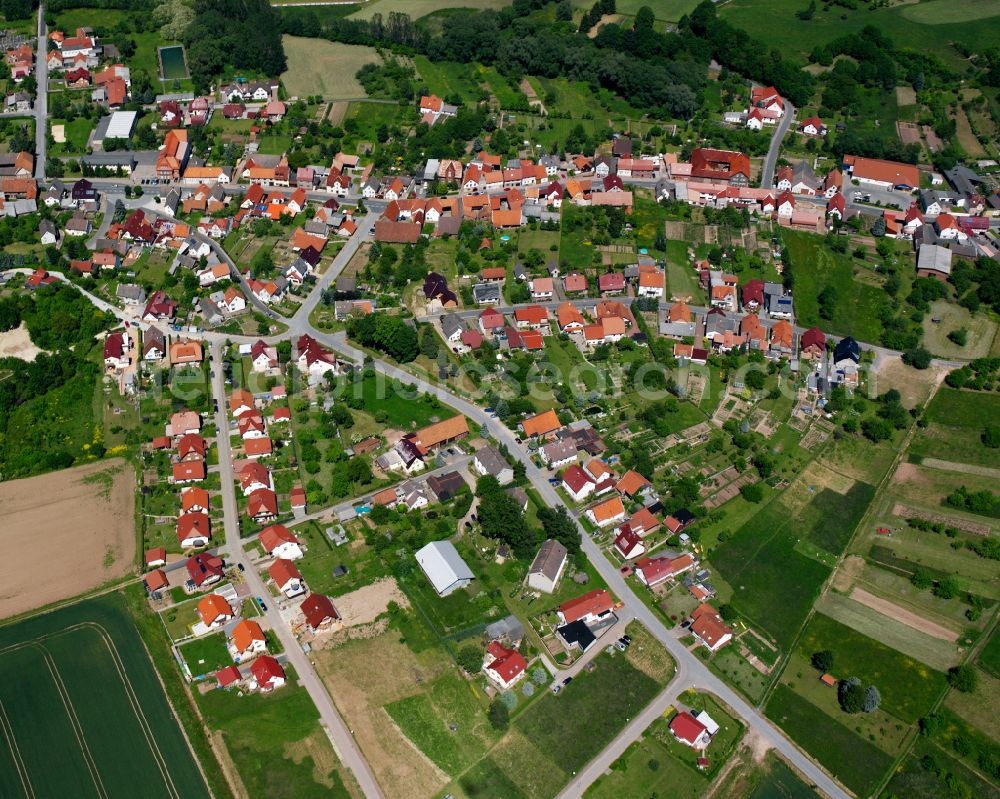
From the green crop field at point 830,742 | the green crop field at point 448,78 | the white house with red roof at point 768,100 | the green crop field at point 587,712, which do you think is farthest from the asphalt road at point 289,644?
the white house with red roof at point 768,100

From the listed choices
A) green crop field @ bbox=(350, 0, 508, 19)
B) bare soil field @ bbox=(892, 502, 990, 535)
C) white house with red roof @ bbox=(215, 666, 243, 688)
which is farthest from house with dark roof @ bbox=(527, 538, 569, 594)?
green crop field @ bbox=(350, 0, 508, 19)

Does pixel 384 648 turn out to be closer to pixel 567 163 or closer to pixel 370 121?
pixel 567 163

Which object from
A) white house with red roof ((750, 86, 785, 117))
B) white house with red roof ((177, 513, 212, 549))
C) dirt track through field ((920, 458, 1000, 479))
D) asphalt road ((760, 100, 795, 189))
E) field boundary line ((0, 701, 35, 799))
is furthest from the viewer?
white house with red roof ((750, 86, 785, 117))

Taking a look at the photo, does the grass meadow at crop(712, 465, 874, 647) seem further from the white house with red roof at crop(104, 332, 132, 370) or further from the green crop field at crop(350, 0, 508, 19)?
the green crop field at crop(350, 0, 508, 19)

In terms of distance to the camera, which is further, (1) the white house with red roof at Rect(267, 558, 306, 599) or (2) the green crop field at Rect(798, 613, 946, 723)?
(1) the white house with red roof at Rect(267, 558, 306, 599)

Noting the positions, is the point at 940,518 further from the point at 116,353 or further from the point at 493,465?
the point at 116,353

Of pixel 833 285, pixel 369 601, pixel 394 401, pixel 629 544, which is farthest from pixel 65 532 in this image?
pixel 833 285

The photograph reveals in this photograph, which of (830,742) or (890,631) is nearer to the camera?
(830,742)
